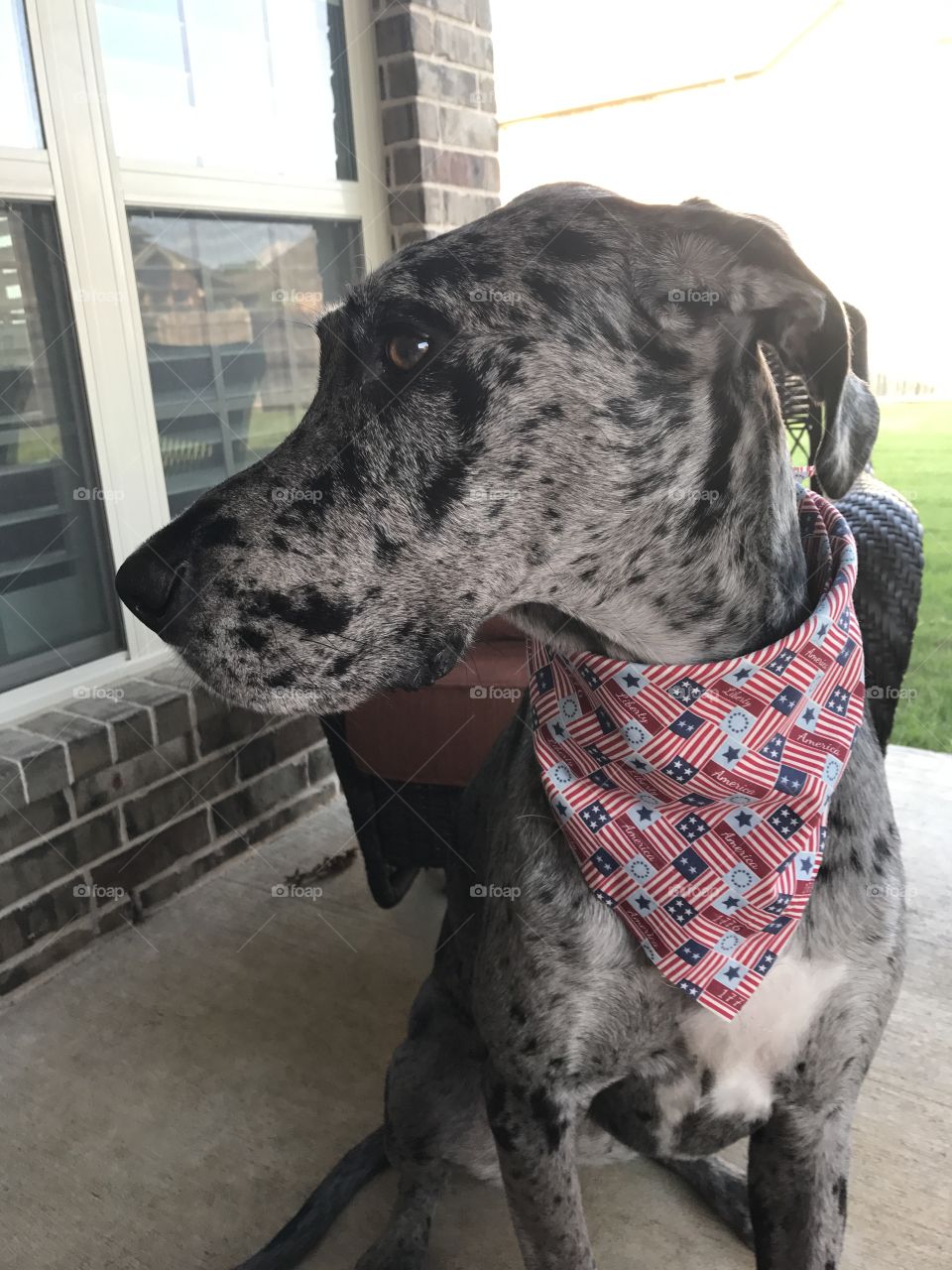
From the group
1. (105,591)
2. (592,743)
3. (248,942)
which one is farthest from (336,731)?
(592,743)

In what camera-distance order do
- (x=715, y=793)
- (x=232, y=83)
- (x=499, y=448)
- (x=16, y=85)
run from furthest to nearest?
(x=232, y=83) < (x=16, y=85) < (x=715, y=793) < (x=499, y=448)

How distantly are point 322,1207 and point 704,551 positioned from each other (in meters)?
1.31

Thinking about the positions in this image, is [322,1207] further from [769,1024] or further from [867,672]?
[867,672]

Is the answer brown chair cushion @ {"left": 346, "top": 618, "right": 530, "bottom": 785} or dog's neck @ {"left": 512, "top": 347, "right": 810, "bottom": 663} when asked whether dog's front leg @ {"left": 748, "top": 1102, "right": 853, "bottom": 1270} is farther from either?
brown chair cushion @ {"left": 346, "top": 618, "right": 530, "bottom": 785}

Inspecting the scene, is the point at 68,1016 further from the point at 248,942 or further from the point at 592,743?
the point at 592,743

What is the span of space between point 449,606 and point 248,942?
1.67 m

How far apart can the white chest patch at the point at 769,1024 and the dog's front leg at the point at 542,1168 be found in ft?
0.64

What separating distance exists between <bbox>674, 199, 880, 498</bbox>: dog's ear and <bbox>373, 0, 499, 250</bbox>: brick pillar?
2.00m

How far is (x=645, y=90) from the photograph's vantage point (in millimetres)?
4691

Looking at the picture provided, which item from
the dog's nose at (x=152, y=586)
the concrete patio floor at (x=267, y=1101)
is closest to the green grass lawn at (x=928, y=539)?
the concrete patio floor at (x=267, y=1101)

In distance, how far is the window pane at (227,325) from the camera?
8.89 feet

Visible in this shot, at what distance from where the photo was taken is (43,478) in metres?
2.50

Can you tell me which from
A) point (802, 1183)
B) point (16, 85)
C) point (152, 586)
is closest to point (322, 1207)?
point (802, 1183)

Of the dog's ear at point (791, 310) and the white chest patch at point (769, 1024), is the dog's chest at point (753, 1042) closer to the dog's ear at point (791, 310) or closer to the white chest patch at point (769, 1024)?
the white chest patch at point (769, 1024)
